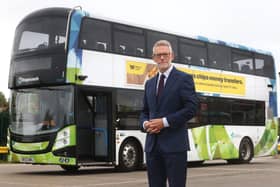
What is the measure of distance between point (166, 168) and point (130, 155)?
11531mm

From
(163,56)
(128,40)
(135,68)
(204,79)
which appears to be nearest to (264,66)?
(204,79)

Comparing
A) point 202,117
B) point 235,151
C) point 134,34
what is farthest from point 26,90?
point 235,151

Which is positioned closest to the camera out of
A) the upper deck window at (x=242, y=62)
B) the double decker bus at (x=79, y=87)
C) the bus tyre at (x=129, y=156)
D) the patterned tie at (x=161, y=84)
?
the patterned tie at (x=161, y=84)

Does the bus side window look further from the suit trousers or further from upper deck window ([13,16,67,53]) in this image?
the suit trousers

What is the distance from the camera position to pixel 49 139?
14.9 metres

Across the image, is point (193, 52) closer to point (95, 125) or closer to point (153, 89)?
point (95, 125)

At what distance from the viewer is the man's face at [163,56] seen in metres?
4.99

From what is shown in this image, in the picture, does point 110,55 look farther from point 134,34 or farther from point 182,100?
point 182,100

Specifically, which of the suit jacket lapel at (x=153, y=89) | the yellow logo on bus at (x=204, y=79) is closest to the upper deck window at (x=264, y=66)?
the yellow logo on bus at (x=204, y=79)

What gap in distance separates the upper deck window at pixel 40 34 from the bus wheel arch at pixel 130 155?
11.3ft

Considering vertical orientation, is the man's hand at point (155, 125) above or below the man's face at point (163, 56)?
below

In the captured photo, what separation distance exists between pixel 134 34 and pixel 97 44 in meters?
1.75

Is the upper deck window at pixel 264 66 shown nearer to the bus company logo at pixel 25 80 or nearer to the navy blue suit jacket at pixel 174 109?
the bus company logo at pixel 25 80

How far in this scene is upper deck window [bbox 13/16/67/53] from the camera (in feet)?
49.4
